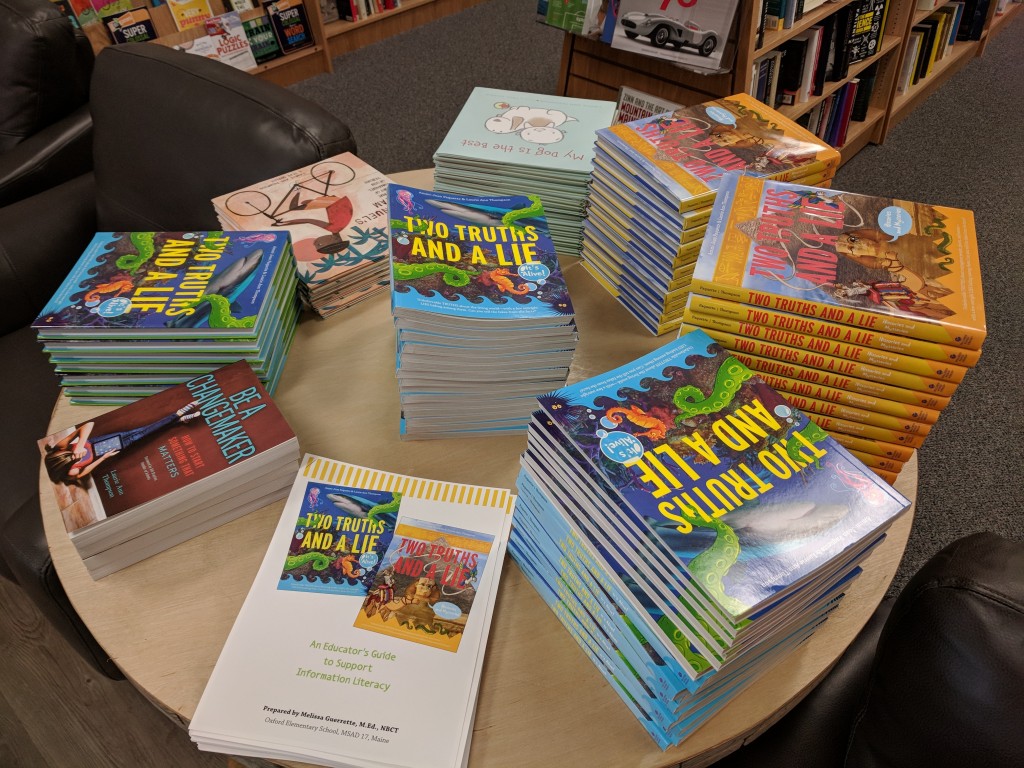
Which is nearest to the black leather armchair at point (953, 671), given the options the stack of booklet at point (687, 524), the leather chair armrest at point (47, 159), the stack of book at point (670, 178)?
the stack of booklet at point (687, 524)

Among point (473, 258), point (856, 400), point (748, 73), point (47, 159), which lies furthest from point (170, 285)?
point (748, 73)

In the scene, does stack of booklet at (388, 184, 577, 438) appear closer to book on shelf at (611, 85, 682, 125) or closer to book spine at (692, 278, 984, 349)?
book spine at (692, 278, 984, 349)

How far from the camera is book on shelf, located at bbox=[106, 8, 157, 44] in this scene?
9.23 feet

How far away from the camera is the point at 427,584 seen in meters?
0.83

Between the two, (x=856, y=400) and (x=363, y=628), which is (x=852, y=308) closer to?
(x=856, y=400)

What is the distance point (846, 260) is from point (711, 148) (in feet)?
1.00

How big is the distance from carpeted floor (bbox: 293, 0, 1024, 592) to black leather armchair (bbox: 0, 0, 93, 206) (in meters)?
1.21

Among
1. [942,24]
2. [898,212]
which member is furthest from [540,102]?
[942,24]

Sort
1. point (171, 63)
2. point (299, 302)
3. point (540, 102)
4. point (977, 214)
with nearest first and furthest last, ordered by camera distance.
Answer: point (299, 302), point (540, 102), point (171, 63), point (977, 214)

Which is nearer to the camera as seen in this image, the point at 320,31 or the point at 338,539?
the point at 338,539

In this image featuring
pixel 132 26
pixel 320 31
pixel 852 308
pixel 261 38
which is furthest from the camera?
pixel 320 31

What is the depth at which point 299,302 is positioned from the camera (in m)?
1.18

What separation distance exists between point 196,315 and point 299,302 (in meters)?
0.23

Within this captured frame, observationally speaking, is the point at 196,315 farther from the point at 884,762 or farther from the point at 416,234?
the point at 884,762
